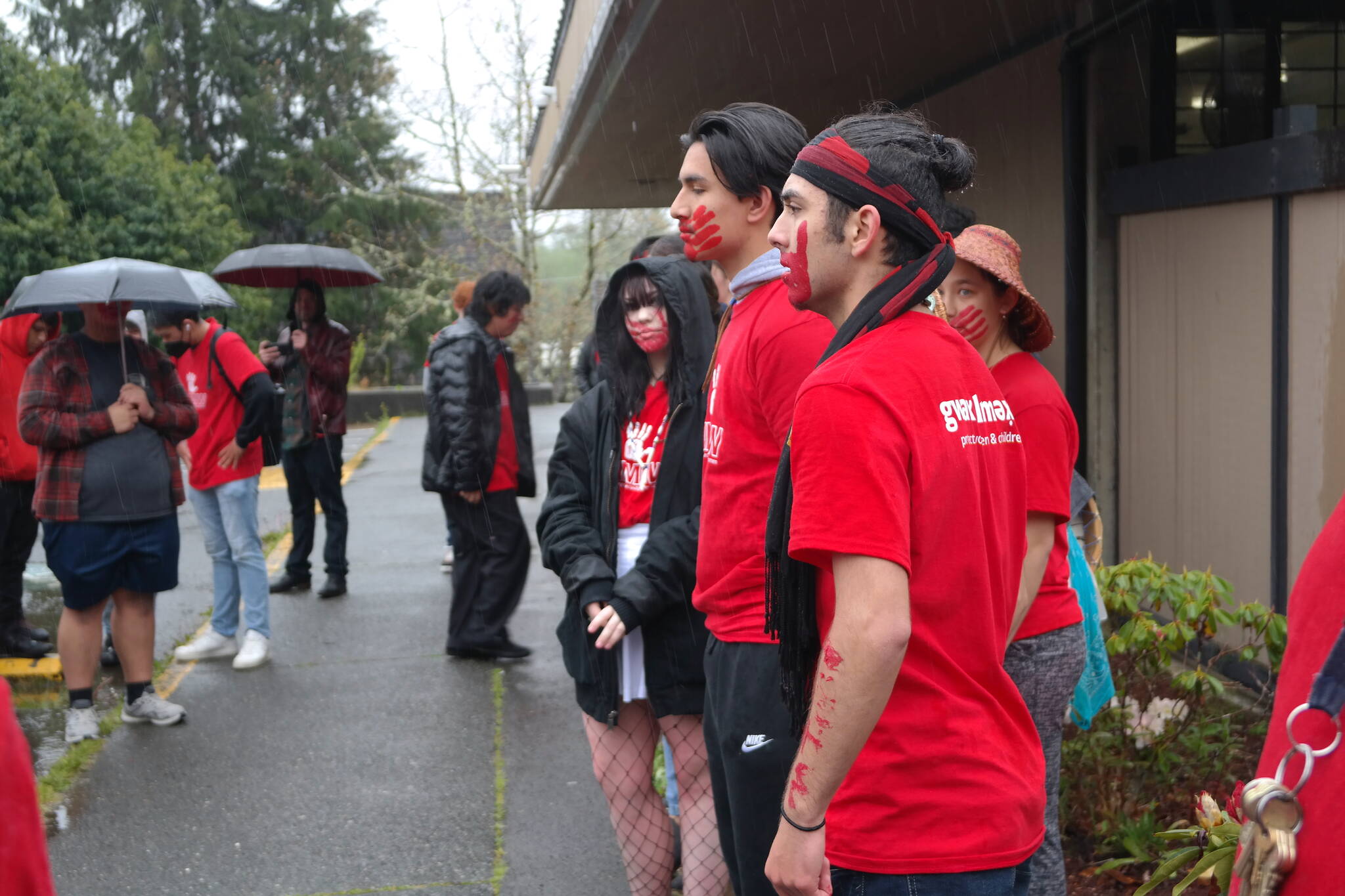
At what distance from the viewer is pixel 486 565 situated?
673cm

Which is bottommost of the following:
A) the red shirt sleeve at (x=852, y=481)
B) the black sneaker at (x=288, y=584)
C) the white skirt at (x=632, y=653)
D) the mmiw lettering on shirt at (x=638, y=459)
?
the black sneaker at (x=288, y=584)

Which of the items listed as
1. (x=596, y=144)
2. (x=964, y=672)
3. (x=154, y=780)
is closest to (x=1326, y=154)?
(x=964, y=672)

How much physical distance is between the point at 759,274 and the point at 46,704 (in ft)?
16.5

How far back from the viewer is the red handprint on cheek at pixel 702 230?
2.75 metres

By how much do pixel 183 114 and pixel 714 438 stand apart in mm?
35468

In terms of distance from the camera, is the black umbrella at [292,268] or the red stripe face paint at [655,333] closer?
the red stripe face paint at [655,333]

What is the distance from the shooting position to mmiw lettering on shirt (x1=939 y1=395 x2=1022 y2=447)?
181 cm

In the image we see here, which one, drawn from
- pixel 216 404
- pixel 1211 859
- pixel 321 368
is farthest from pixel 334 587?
pixel 1211 859

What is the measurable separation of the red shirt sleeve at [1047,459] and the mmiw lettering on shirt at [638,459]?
1.05 meters

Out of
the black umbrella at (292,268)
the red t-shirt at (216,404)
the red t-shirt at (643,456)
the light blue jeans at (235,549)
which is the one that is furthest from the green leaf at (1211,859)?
the black umbrella at (292,268)

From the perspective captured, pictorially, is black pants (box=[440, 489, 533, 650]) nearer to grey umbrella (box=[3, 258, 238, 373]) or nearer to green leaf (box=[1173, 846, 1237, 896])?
grey umbrella (box=[3, 258, 238, 373])

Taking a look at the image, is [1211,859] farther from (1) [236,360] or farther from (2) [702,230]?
(1) [236,360]

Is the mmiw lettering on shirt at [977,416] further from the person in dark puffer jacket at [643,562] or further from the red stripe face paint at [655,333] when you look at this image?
the red stripe face paint at [655,333]

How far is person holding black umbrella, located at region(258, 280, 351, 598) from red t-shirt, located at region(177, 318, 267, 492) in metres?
1.10
